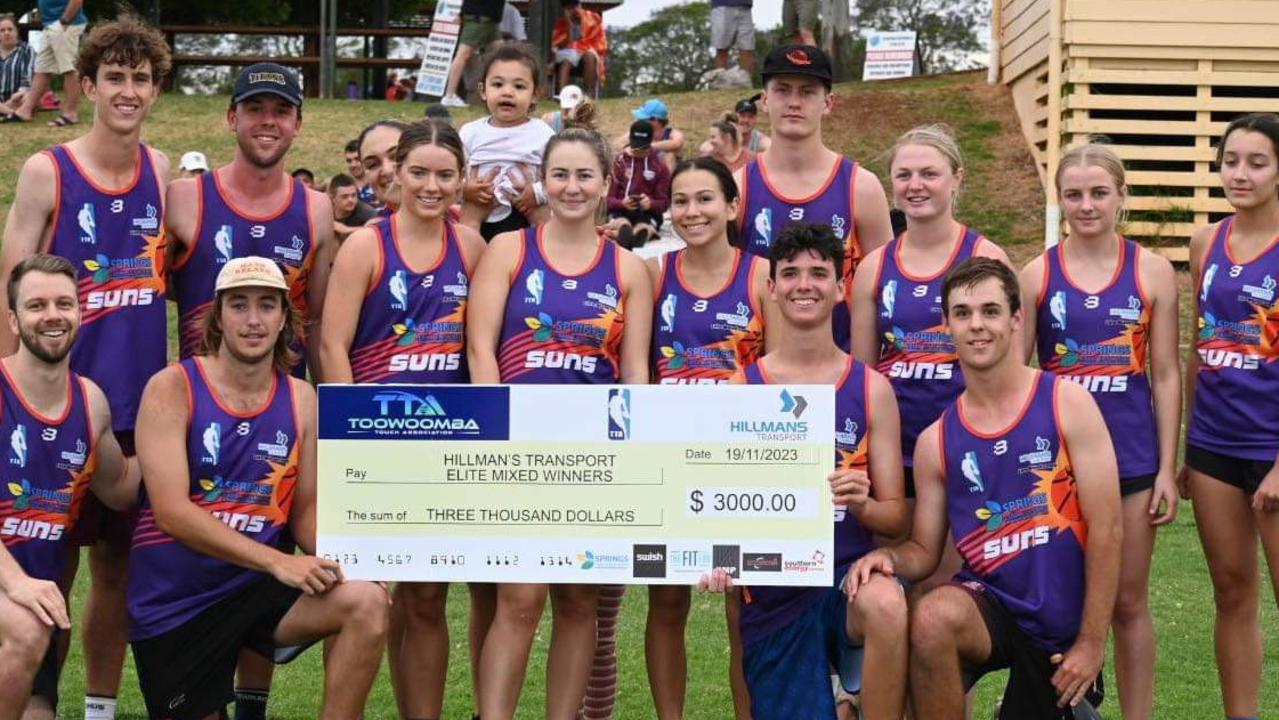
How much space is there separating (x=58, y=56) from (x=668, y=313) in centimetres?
1470

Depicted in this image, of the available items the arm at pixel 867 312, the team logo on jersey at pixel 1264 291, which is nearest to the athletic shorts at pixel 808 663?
the arm at pixel 867 312

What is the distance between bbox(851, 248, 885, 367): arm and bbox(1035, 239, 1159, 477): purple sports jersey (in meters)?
0.64

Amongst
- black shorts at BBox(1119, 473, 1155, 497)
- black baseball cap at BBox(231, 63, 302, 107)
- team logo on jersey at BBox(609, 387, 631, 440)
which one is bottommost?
black shorts at BBox(1119, 473, 1155, 497)

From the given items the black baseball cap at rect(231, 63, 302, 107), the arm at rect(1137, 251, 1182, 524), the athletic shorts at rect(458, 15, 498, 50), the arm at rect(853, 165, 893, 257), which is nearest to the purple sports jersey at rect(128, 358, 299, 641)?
the black baseball cap at rect(231, 63, 302, 107)

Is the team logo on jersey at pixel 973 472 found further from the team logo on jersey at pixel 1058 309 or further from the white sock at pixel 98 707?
the white sock at pixel 98 707

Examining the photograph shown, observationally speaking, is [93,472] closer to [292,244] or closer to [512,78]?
[292,244]

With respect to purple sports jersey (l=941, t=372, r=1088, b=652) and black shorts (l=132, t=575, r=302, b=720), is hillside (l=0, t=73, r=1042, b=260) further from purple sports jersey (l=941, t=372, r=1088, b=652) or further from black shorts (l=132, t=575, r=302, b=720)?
black shorts (l=132, t=575, r=302, b=720)

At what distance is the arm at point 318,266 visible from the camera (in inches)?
253

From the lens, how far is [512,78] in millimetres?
6953

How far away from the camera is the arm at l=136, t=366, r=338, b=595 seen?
562 cm

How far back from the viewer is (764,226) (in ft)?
21.3

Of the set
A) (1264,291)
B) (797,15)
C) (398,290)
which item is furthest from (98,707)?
(797,15)

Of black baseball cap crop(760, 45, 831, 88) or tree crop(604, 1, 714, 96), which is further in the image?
tree crop(604, 1, 714, 96)

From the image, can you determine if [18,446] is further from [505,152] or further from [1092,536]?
[1092,536]
